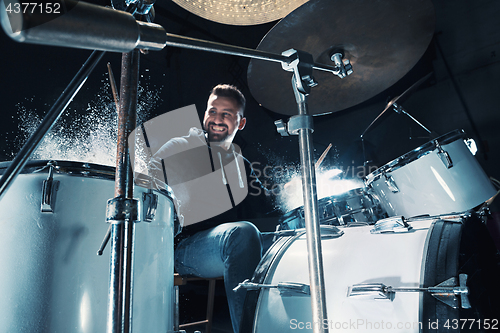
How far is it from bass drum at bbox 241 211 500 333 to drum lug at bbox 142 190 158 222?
0.41 m

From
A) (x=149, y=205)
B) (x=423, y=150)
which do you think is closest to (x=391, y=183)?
(x=423, y=150)

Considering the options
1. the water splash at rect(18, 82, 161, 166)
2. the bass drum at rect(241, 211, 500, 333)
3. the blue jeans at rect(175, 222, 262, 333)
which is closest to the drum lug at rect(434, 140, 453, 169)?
the bass drum at rect(241, 211, 500, 333)

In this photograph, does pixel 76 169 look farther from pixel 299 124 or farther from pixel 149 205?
Answer: pixel 299 124

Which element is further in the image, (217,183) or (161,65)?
(161,65)

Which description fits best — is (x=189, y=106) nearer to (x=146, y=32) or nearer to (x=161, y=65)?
(x=161, y=65)

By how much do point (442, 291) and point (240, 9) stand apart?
976 millimetres

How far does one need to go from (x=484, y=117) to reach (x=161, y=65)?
3.41 meters

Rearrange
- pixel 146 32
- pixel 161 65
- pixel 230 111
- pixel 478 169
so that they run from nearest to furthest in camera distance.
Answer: pixel 146 32, pixel 478 169, pixel 230 111, pixel 161 65

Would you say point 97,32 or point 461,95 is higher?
point 461,95

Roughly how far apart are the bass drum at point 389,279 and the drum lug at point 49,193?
66cm

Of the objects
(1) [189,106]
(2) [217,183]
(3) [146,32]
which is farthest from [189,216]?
(1) [189,106]

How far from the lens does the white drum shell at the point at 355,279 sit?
2.57 ft

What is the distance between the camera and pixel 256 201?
386 centimetres

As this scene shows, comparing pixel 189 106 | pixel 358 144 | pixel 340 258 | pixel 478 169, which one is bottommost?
pixel 340 258
